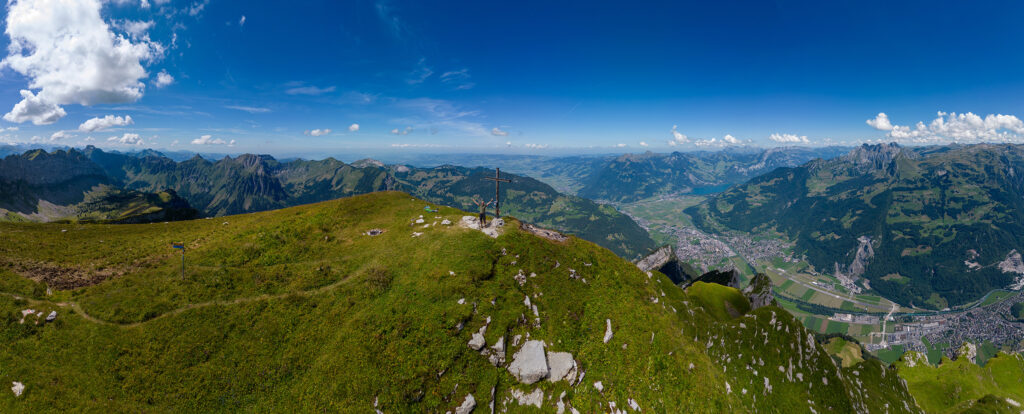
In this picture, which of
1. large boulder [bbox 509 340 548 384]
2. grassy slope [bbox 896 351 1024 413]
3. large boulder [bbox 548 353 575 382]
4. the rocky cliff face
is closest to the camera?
large boulder [bbox 509 340 548 384]

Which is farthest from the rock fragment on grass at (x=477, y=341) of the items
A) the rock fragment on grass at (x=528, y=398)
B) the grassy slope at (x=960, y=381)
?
the grassy slope at (x=960, y=381)

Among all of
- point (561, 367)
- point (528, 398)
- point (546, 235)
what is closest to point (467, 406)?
point (528, 398)

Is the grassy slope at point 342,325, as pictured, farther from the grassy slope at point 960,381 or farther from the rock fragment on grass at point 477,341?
the grassy slope at point 960,381

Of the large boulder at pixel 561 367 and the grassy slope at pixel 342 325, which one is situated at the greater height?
the grassy slope at pixel 342 325

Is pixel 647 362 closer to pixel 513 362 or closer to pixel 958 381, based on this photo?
pixel 513 362

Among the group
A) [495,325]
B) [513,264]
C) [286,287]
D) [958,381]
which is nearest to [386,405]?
[495,325]

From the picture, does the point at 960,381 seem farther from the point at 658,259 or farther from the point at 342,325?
the point at 342,325

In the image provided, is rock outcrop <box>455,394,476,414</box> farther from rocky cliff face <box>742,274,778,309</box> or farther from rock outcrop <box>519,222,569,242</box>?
rocky cliff face <box>742,274,778,309</box>

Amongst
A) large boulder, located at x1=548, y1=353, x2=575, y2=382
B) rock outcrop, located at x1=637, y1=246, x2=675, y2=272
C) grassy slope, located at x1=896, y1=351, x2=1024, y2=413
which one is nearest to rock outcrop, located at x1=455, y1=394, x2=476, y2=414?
large boulder, located at x1=548, y1=353, x2=575, y2=382
